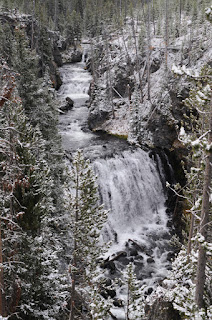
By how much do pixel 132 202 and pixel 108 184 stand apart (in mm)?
2722

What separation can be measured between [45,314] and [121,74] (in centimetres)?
3404

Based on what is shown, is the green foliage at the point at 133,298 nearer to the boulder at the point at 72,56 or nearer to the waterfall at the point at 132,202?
the waterfall at the point at 132,202

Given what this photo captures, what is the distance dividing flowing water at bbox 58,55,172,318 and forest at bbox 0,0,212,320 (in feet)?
0.32

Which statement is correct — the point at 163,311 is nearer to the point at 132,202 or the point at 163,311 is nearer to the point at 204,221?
the point at 204,221

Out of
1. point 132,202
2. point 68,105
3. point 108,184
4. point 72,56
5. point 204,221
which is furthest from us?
point 72,56

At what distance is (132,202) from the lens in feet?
77.1

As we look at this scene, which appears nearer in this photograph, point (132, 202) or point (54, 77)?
point (132, 202)

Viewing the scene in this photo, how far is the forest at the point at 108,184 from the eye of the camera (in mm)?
8031

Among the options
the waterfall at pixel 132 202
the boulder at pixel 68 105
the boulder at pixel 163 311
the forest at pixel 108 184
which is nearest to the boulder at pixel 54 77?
the forest at pixel 108 184

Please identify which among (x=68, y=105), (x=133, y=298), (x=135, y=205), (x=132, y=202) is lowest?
(x=135, y=205)

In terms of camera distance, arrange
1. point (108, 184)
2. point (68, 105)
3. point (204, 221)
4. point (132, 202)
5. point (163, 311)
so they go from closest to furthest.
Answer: point (204, 221) < point (163, 311) < point (108, 184) < point (132, 202) < point (68, 105)

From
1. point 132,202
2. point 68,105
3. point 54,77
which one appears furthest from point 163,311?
point 54,77

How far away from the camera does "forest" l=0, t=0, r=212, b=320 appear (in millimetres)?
8031

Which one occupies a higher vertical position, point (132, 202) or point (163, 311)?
→ point (163, 311)
